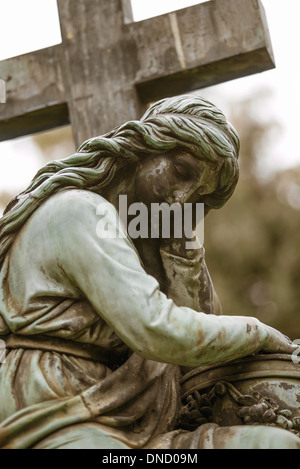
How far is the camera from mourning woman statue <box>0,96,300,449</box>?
12.0 ft

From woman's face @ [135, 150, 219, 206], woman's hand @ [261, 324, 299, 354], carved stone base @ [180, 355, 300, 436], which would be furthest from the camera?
woman's face @ [135, 150, 219, 206]

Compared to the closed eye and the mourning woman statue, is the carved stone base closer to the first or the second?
the mourning woman statue

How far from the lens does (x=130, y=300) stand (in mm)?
3672

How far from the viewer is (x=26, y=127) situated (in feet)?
18.8

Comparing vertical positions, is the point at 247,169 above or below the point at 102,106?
above

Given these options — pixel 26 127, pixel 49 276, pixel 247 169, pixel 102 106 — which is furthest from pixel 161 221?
pixel 247 169

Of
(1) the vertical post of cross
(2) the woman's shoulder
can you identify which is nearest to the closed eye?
(2) the woman's shoulder

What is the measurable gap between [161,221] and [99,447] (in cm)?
108

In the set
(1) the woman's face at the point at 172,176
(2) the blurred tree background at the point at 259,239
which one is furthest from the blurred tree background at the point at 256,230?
(1) the woman's face at the point at 172,176

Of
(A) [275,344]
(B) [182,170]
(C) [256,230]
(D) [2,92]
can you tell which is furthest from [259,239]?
(A) [275,344]

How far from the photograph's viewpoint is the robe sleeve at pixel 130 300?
A: 366cm
